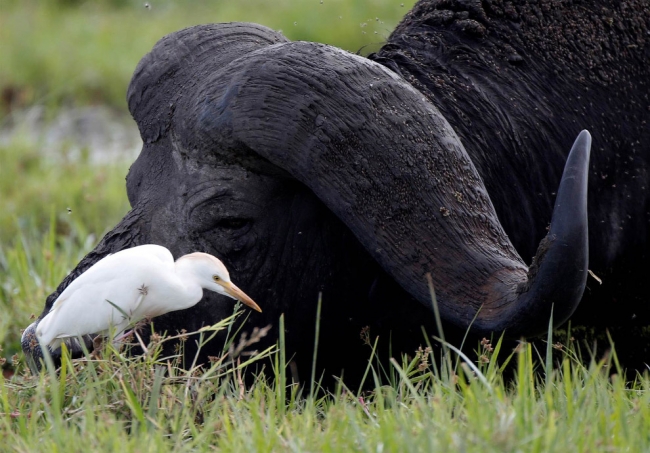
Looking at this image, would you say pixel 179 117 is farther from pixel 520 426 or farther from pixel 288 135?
pixel 520 426

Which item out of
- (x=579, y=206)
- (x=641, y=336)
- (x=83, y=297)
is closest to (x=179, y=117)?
(x=83, y=297)

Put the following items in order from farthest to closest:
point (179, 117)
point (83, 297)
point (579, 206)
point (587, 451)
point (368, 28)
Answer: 1. point (368, 28)
2. point (179, 117)
3. point (83, 297)
4. point (579, 206)
5. point (587, 451)

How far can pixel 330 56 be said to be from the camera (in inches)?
141

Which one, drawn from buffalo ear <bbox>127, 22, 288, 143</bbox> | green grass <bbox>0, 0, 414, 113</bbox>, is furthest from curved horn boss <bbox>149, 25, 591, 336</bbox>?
green grass <bbox>0, 0, 414, 113</bbox>

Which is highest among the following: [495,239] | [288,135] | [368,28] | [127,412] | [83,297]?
[368,28]

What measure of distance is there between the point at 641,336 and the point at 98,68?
913 cm

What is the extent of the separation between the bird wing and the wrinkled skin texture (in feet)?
1.23

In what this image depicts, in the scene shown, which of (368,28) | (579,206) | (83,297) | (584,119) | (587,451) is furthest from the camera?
(368,28)

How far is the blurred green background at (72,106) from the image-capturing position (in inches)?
249

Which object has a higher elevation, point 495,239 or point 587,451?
point 495,239

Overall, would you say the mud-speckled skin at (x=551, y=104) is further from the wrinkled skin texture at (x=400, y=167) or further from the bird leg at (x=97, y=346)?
the bird leg at (x=97, y=346)

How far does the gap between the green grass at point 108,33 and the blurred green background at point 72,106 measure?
0.05 feet

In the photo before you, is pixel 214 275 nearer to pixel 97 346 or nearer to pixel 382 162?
pixel 97 346

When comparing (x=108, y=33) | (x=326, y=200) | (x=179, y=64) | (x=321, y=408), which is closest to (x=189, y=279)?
(x=326, y=200)
